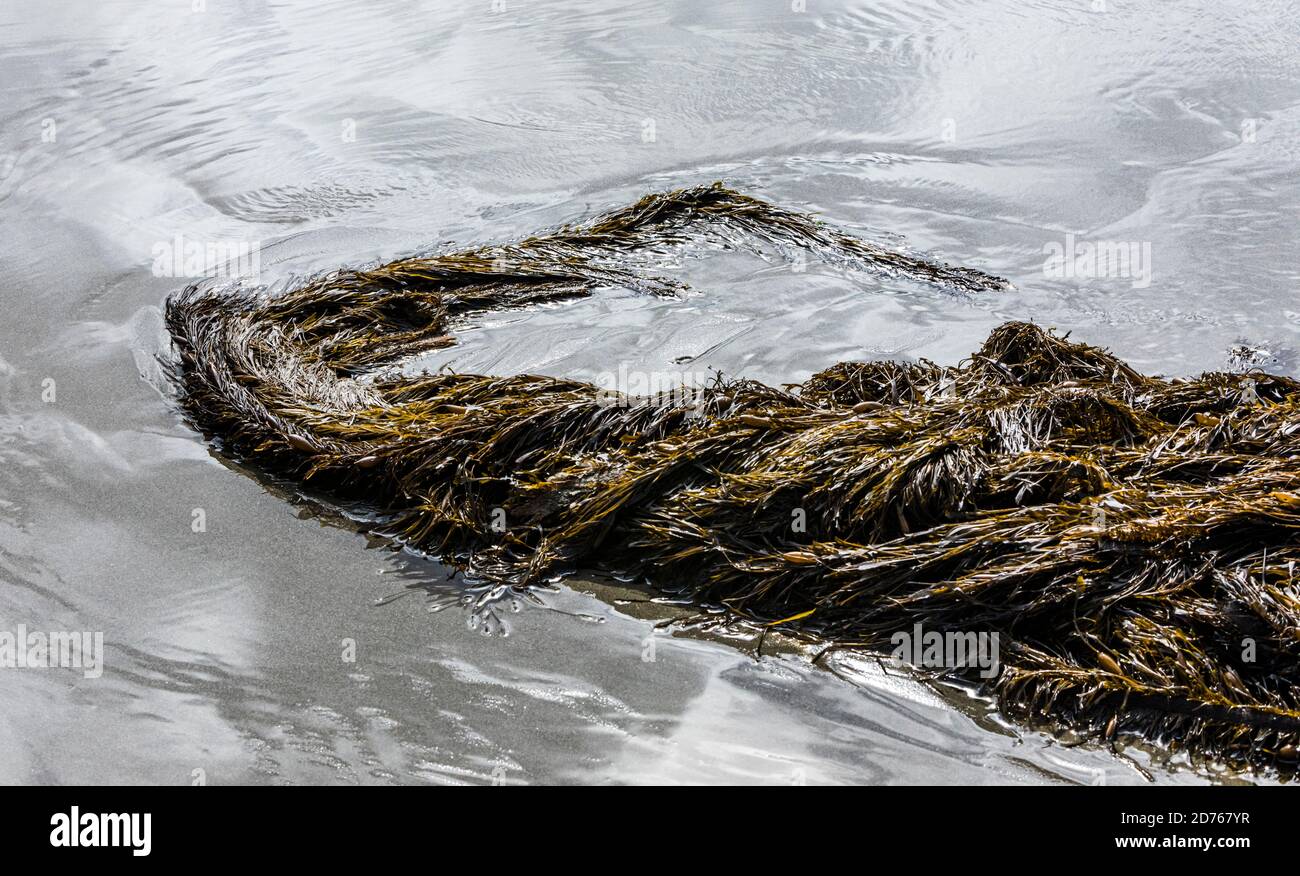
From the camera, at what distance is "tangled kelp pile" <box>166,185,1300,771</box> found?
270 cm

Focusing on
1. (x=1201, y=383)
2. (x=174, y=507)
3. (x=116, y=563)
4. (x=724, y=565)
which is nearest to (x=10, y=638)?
(x=116, y=563)

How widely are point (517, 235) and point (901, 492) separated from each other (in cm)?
282

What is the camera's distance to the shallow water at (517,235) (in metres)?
2.73

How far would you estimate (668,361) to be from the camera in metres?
4.30

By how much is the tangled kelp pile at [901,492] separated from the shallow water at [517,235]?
16 centimetres

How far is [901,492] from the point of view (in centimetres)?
311

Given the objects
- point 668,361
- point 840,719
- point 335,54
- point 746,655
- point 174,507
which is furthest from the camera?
point 335,54

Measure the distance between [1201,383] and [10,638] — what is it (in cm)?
364

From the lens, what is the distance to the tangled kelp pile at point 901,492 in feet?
8.85

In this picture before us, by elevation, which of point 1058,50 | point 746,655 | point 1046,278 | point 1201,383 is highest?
point 1058,50

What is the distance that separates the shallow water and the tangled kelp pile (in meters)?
0.16

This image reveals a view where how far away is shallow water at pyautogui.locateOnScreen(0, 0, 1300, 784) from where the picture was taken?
2732 mm

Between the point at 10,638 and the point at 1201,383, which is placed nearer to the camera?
the point at 10,638
